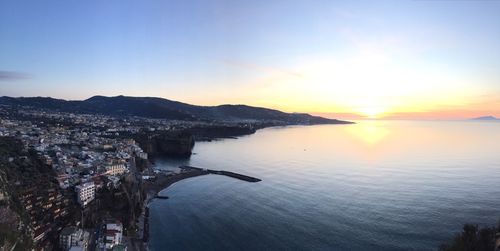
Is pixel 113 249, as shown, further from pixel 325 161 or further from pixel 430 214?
pixel 325 161

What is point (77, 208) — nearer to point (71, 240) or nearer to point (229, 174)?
point (71, 240)

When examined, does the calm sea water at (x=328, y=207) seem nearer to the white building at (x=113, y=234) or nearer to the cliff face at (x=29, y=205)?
the white building at (x=113, y=234)

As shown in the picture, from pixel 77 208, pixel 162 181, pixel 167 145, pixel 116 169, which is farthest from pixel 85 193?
pixel 167 145

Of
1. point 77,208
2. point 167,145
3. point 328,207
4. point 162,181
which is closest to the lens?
point 77,208

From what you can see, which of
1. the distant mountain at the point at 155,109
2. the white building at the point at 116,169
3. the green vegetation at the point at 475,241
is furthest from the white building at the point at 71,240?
the distant mountain at the point at 155,109

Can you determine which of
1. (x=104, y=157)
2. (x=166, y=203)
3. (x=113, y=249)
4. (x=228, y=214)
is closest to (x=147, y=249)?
(x=113, y=249)
